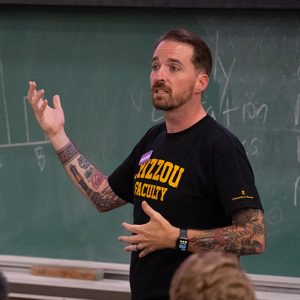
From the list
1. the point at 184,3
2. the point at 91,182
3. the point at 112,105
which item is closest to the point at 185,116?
the point at 91,182

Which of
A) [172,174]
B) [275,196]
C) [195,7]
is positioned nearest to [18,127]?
[195,7]

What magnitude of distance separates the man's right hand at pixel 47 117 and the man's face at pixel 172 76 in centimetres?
43

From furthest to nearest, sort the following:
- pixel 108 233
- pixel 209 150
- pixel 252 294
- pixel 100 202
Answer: pixel 108 233 → pixel 100 202 → pixel 209 150 → pixel 252 294

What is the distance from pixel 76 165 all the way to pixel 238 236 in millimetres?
729

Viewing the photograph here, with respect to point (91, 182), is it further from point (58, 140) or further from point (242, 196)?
point (242, 196)

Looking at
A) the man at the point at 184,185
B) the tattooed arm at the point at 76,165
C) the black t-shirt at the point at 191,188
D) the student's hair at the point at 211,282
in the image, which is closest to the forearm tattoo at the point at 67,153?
the tattooed arm at the point at 76,165

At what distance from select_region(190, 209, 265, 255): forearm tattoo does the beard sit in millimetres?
392

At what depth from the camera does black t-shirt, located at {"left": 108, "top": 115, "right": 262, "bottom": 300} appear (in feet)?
7.27

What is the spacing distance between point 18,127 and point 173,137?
1451 mm

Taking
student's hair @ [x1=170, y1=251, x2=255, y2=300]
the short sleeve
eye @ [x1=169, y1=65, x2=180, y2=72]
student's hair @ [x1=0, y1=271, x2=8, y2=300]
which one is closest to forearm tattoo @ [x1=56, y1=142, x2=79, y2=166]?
eye @ [x1=169, y1=65, x2=180, y2=72]

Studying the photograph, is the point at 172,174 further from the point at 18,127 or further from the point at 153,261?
the point at 18,127

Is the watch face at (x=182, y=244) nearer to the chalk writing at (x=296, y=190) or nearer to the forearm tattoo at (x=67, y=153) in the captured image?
the forearm tattoo at (x=67, y=153)

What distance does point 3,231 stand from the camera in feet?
12.2

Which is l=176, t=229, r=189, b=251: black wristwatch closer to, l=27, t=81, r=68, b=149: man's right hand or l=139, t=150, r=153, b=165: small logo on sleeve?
l=139, t=150, r=153, b=165: small logo on sleeve
